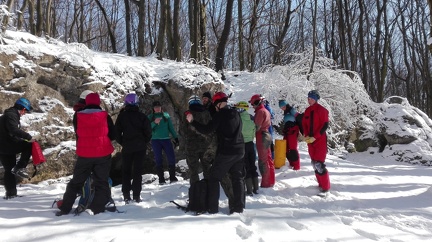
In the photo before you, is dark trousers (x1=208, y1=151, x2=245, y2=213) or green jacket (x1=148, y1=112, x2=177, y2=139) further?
green jacket (x1=148, y1=112, x2=177, y2=139)

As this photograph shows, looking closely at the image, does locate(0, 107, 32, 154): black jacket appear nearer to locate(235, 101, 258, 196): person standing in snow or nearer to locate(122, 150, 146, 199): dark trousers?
locate(122, 150, 146, 199): dark trousers

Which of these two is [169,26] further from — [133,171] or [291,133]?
[133,171]

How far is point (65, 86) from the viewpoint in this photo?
8.45 meters

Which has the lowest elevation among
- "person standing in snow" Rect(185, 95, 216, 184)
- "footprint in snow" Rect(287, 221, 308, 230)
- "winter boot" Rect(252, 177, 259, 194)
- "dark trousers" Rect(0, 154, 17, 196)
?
"footprint in snow" Rect(287, 221, 308, 230)

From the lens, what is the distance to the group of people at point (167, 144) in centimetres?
423

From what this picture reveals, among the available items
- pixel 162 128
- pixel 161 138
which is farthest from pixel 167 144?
pixel 162 128

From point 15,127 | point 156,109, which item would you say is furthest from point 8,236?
point 156,109

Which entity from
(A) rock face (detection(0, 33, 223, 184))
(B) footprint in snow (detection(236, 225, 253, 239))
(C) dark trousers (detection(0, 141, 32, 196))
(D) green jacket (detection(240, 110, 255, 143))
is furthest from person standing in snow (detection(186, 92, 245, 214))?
(C) dark trousers (detection(0, 141, 32, 196))

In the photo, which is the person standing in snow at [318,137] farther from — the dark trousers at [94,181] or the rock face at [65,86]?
the dark trousers at [94,181]

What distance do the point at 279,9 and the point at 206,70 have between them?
14.3 m

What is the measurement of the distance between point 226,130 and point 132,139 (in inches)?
61.5

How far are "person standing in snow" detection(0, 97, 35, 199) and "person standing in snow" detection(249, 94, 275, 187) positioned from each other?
3815 mm

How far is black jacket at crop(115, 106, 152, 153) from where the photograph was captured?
4.99 metres

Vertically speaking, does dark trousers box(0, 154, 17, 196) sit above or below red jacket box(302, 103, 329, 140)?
below
